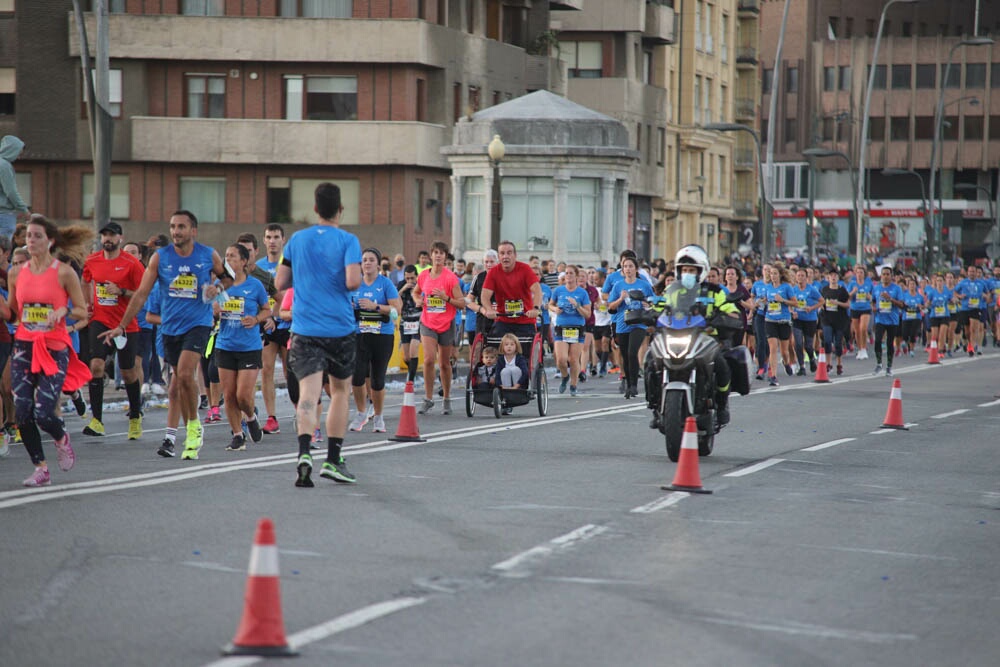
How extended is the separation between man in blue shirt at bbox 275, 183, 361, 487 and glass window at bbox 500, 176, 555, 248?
27.4 metres

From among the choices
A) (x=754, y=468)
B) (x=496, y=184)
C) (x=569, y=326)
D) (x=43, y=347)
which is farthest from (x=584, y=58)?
(x=43, y=347)

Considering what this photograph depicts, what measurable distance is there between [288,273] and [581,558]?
12.4 ft

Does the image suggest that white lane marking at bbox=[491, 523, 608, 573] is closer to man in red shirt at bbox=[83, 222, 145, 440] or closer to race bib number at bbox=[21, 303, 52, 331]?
race bib number at bbox=[21, 303, 52, 331]

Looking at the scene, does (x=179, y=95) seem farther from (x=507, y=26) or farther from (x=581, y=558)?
(x=581, y=558)

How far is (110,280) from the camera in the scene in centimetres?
1669

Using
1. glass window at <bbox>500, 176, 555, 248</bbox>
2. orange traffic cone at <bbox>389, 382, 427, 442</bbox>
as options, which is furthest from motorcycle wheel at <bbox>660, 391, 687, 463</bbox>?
glass window at <bbox>500, 176, 555, 248</bbox>

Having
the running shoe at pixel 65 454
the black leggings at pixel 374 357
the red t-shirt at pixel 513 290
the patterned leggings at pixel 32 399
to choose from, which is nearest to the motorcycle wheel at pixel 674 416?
the black leggings at pixel 374 357

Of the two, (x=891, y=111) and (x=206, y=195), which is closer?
(x=206, y=195)

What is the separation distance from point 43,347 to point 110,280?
15.7ft

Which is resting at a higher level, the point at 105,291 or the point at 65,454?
the point at 105,291

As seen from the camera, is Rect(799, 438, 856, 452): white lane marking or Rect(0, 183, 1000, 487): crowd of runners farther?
Rect(799, 438, 856, 452): white lane marking

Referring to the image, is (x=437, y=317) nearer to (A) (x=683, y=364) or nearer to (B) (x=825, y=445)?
(B) (x=825, y=445)

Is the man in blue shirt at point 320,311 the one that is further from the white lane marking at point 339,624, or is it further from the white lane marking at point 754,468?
the white lane marking at point 339,624

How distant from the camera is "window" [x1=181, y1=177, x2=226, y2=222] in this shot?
53.3m
